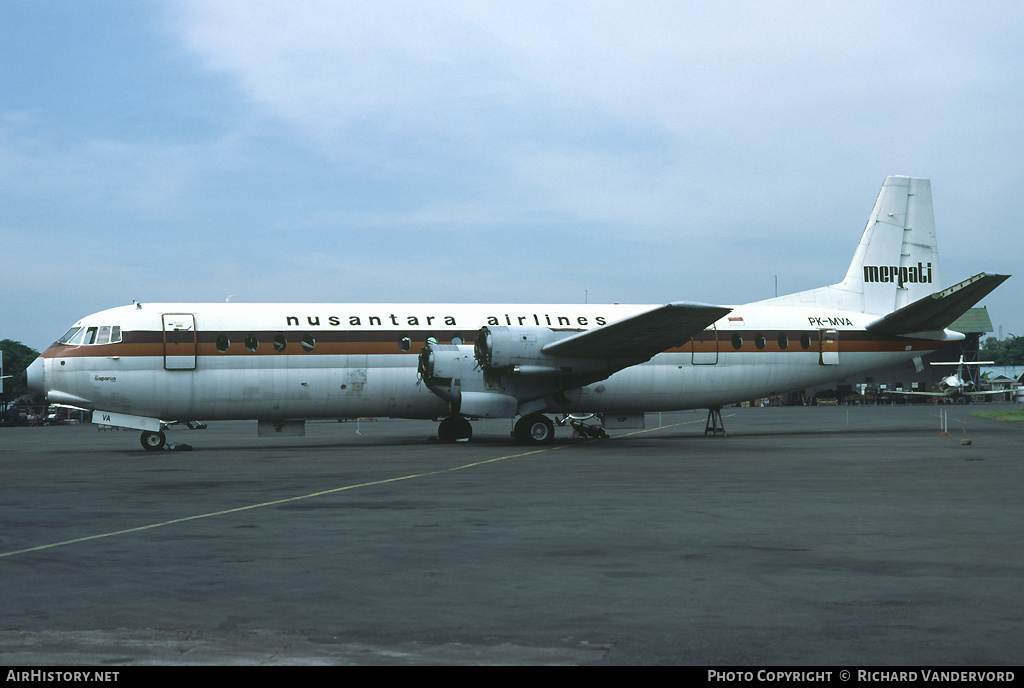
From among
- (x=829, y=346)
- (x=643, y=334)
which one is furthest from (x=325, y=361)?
(x=829, y=346)

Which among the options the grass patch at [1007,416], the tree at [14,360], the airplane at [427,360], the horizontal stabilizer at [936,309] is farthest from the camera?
the tree at [14,360]

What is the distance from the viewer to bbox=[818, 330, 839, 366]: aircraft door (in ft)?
101

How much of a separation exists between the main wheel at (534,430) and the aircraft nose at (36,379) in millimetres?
13153

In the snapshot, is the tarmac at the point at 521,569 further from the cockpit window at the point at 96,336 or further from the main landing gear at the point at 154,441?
the main landing gear at the point at 154,441

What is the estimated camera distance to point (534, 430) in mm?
26703

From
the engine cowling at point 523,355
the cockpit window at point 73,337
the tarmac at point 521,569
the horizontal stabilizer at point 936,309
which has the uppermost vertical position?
the horizontal stabilizer at point 936,309

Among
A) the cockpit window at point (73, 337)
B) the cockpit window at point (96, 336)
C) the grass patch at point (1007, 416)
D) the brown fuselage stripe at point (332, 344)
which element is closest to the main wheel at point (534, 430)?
the brown fuselage stripe at point (332, 344)

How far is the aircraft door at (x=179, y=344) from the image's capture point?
25531mm

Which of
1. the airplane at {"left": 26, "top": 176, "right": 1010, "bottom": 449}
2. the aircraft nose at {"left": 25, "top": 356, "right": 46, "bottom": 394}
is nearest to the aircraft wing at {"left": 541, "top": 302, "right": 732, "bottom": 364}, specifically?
the airplane at {"left": 26, "top": 176, "right": 1010, "bottom": 449}

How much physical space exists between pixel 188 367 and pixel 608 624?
21.8 metres

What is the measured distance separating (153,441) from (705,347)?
1675 cm

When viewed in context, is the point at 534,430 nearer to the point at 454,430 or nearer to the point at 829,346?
the point at 454,430

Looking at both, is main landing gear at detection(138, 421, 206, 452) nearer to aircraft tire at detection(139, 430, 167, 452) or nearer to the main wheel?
aircraft tire at detection(139, 430, 167, 452)
